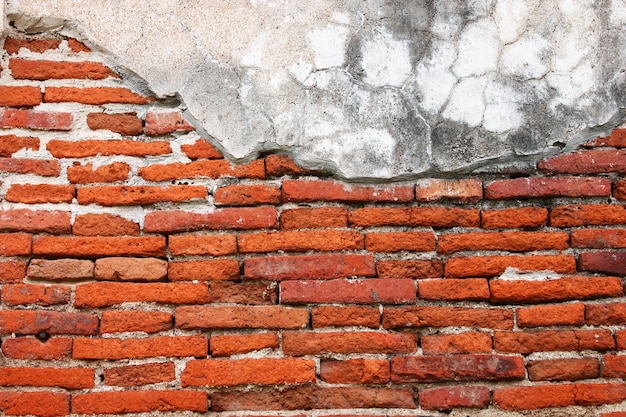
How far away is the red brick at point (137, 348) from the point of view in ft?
7.02

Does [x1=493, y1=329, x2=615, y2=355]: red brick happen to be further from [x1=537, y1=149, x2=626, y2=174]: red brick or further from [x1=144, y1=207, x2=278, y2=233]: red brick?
[x1=144, y1=207, x2=278, y2=233]: red brick

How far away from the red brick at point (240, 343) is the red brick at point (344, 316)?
16 cm

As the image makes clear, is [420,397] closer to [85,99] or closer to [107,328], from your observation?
[107,328]

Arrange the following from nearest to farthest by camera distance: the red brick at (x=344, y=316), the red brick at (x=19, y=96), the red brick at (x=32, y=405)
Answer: the red brick at (x=32, y=405) < the red brick at (x=344, y=316) < the red brick at (x=19, y=96)

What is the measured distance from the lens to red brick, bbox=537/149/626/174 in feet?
7.67

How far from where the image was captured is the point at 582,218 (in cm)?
231

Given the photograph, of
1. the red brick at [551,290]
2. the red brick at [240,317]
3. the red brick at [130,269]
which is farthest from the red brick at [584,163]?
the red brick at [130,269]

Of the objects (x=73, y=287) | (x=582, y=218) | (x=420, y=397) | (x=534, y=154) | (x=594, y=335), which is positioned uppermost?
(x=534, y=154)

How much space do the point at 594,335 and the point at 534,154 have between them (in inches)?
26.3

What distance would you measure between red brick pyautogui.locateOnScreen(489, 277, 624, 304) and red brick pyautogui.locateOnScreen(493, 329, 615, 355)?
0.12 meters

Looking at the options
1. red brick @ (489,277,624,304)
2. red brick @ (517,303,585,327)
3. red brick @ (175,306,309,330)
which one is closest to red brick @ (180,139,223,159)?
red brick @ (175,306,309,330)

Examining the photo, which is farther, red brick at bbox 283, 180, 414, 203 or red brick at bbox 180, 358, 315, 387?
red brick at bbox 283, 180, 414, 203

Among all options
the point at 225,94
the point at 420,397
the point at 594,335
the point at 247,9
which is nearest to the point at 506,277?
the point at 594,335

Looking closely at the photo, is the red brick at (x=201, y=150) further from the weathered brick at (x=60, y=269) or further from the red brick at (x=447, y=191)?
the red brick at (x=447, y=191)
